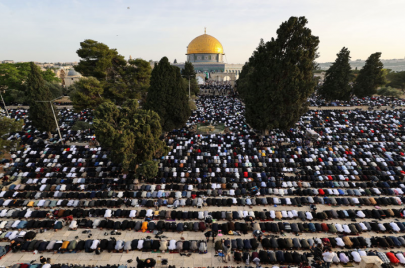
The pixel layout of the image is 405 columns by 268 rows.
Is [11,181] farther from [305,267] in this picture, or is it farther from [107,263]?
[305,267]

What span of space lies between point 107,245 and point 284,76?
A: 1038 inches

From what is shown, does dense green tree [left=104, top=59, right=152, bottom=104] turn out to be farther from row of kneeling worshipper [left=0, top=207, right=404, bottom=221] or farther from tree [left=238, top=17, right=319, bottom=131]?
row of kneeling worshipper [left=0, top=207, right=404, bottom=221]

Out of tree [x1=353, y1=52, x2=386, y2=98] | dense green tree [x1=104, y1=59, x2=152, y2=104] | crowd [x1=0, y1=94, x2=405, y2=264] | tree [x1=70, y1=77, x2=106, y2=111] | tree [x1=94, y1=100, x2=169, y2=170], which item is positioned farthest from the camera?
tree [x1=353, y1=52, x2=386, y2=98]

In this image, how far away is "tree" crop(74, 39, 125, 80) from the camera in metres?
29.0

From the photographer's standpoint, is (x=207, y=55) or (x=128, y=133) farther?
(x=207, y=55)

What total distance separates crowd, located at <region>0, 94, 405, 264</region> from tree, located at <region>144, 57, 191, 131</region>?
10.4 feet

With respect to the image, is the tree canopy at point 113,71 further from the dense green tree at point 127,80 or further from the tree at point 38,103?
the tree at point 38,103

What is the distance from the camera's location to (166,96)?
25578 millimetres

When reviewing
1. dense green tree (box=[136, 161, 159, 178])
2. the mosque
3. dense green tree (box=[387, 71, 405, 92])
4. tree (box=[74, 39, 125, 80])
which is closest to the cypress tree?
tree (box=[74, 39, 125, 80])

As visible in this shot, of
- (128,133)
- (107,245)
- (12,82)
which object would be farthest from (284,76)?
(12,82)

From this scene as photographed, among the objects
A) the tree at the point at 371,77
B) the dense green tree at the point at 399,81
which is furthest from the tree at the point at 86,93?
the dense green tree at the point at 399,81

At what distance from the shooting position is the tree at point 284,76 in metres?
23.8

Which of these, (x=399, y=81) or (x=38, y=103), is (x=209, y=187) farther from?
(x=399, y=81)

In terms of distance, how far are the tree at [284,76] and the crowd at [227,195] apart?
11.7 ft
